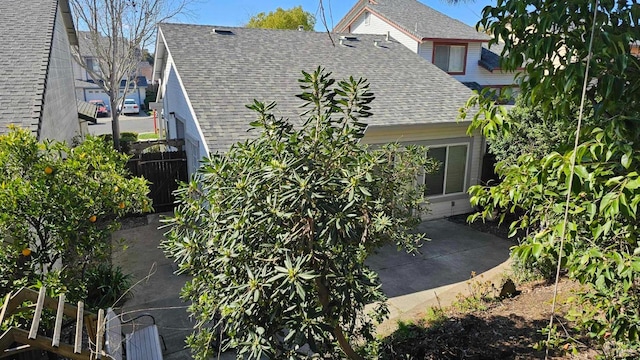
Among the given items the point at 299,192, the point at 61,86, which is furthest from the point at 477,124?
the point at 61,86

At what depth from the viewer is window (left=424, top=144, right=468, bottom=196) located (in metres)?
11.9

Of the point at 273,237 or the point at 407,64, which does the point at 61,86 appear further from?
the point at 273,237

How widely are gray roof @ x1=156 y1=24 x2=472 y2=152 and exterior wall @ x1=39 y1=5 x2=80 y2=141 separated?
115 inches

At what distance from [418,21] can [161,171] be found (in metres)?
17.0

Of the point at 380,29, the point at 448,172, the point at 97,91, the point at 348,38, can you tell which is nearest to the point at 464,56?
the point at 380,29

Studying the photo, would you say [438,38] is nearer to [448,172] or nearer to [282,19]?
[448,172]

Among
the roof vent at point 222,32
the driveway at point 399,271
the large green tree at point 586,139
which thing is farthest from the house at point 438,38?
the large green tree at point 586,139

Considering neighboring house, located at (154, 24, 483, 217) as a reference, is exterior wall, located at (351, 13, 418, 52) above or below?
above

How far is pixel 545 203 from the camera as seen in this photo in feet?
12.2

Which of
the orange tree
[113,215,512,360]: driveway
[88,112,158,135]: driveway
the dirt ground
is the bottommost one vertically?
[113,215,512,360]: driveway

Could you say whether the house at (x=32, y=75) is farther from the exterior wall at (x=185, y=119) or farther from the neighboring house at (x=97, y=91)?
the neighboring house at (x=97, y=91)

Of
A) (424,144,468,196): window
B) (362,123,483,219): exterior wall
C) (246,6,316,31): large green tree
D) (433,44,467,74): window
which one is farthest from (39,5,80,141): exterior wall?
(246,6,316,31): large green tree

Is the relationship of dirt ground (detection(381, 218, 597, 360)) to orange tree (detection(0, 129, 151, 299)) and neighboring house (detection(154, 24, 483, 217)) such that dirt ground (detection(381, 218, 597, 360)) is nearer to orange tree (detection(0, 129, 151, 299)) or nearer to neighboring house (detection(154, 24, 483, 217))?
orange tree (detection(0, 129, 151, 299))

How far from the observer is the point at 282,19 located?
34500mm
